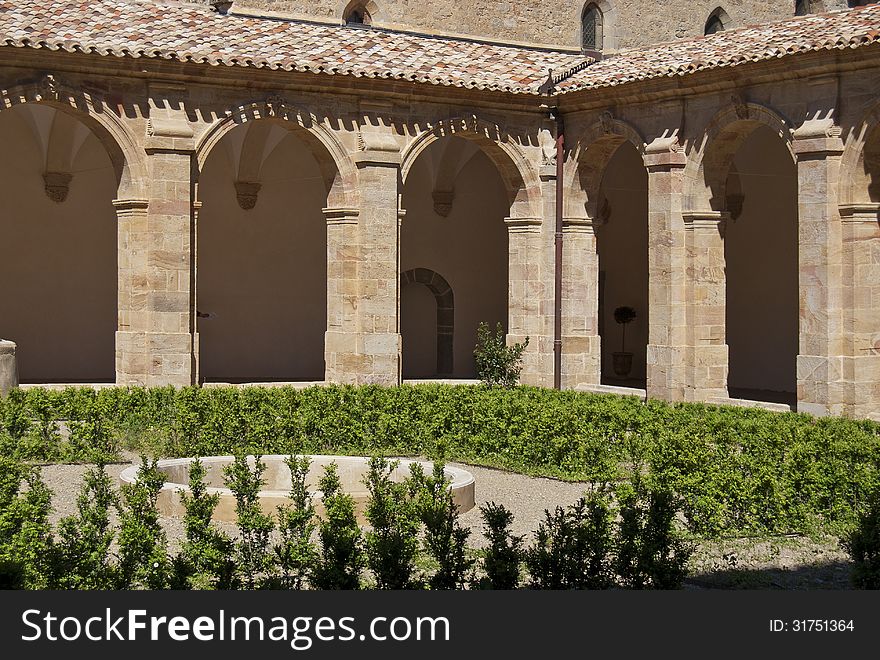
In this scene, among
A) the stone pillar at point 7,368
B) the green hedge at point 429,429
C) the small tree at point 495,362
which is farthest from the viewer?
the small tree at point 495,362

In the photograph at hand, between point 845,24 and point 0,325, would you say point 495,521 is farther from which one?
point 0,325

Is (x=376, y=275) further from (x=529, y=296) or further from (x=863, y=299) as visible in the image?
(x=863, y=299)

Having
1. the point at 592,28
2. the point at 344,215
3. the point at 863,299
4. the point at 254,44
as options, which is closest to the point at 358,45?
the point at 254,44

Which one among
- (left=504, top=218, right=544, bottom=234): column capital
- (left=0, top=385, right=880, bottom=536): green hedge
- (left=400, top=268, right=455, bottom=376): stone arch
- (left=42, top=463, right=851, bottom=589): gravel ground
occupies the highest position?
(left=504, top=218, right=544, bottom=234): column capital

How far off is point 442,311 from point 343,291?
5210 millimetres

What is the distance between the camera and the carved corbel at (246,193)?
21531mm

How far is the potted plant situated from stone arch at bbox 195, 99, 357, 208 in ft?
22.6

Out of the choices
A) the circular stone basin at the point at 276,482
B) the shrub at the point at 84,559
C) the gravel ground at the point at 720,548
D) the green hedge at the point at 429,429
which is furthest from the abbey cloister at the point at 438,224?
the shrub at the point at 84,559

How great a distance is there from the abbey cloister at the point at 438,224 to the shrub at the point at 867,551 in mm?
7675

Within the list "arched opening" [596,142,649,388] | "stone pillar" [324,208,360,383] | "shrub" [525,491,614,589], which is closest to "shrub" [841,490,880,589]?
"shrub" [525,491,614,589]

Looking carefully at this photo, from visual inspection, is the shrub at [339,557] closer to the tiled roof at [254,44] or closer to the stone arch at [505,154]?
the tiled roof at [254,44]

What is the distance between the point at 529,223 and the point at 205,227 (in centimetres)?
556

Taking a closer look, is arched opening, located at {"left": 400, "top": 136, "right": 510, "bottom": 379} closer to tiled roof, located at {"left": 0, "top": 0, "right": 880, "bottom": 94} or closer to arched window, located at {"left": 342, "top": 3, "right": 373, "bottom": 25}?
arched window, located at {"left": 342, "top": 3, "right": 373, "bottom": 25}

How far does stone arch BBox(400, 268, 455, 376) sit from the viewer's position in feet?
74.5
